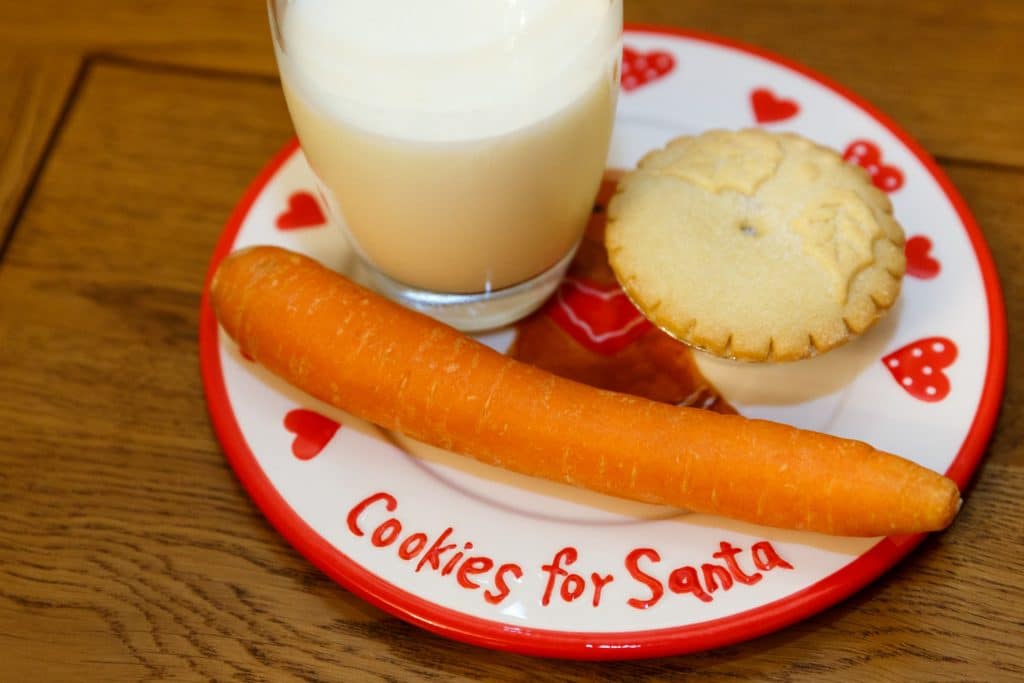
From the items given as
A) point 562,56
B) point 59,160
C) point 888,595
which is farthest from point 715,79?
point 59,160

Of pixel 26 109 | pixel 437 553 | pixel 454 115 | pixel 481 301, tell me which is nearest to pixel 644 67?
pixel 481 301

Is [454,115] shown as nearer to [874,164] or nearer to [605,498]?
[605,498]

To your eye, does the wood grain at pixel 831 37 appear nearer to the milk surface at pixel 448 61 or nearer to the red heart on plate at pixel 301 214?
the red heart on plate at pixel 301 214

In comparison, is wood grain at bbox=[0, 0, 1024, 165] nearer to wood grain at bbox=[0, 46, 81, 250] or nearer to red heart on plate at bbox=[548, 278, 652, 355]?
wood grain at bbox=[0, 46, 81, 250]

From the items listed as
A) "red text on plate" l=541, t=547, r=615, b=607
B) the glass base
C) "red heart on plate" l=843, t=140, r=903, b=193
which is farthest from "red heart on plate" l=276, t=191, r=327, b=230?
"red heart on plate" l=843, t=140, r=903, b=193

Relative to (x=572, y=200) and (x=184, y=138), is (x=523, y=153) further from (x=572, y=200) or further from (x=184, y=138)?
(x=184, y=138)

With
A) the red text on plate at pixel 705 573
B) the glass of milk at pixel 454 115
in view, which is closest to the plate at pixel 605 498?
the red text on plate at pixel 705 573

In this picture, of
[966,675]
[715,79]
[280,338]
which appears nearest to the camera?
[966,675]
